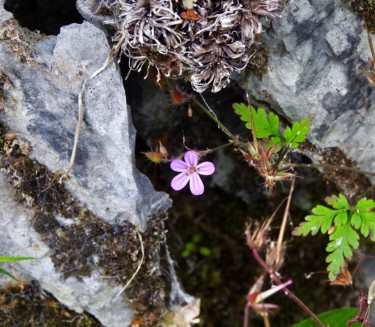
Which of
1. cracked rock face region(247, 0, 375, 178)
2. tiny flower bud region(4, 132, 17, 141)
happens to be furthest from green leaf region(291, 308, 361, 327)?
tiny flower bud region(4, 132, 17, 141)

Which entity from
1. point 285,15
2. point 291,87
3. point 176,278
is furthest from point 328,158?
point 176,278

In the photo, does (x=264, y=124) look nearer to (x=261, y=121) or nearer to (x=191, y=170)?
(x=261, y=121)

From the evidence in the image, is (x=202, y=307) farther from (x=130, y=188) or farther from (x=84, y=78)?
(x=84, y=78)

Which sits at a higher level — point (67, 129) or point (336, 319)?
point (67, 129)

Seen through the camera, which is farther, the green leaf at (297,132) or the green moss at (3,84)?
the green leaf at (297,132)

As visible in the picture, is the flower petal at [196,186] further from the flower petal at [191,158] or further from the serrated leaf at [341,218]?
the serrated leaf at [341,218]

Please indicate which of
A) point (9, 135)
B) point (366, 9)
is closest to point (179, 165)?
point (9, 135)

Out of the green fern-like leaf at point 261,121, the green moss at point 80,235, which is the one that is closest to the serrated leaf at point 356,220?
the green fern-like leaf at point 261,121
